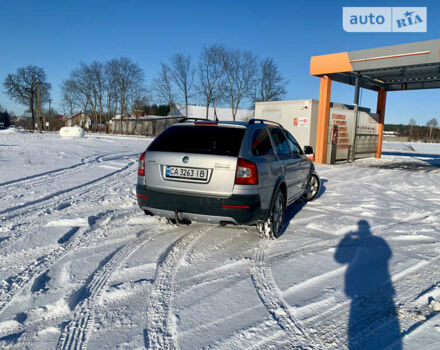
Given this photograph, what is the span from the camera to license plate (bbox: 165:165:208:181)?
12.9 feet

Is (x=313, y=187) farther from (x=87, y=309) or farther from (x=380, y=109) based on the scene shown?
(x=380, y=109)

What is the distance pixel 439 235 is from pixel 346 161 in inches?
541

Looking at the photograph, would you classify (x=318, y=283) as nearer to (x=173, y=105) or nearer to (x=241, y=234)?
(x=241, y=234)

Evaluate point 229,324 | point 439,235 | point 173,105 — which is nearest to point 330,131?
point 439,235

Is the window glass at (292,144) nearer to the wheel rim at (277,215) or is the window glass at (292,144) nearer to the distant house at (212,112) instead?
the wheel rim at (277,215)

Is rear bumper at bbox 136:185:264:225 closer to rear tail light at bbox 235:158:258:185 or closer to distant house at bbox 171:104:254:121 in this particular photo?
rear tail light at bbox 235:158:258:185

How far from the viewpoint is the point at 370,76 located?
17.7m

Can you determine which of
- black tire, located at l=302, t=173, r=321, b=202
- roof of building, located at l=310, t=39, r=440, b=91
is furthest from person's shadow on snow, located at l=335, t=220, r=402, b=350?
roof of building, located at l=310, t=39, r=440, b=91

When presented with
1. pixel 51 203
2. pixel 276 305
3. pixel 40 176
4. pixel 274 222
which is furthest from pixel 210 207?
pixel 40 176

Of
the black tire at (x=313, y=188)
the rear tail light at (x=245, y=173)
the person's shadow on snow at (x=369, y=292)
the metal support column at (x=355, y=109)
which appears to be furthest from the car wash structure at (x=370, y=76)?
the rear tail light at (x=245, y=173)

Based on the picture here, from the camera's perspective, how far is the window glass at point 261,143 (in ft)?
14.0

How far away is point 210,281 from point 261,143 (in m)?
2.05

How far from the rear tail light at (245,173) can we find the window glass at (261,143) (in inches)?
11.5

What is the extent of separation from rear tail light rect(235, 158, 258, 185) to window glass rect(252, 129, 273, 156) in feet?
0.96
